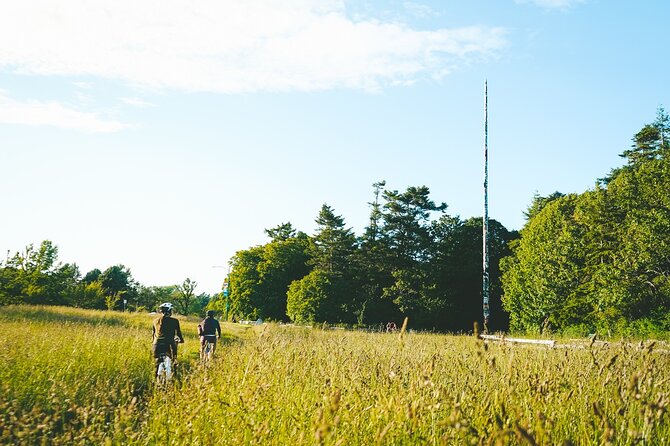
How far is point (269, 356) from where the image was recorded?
589 cm

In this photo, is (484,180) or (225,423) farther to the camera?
(484,180)

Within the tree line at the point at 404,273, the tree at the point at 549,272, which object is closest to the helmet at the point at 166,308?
the tree at the point at 549,272

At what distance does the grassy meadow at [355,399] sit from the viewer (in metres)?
2.47

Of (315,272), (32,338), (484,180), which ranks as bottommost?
(32,338)

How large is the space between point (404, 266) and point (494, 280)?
10250mm

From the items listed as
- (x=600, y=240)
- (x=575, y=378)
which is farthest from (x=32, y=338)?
(x=600, y=240)

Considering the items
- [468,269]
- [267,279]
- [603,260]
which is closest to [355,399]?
[603,260]

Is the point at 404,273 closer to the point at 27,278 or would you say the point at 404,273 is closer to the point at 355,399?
the point at 27,278

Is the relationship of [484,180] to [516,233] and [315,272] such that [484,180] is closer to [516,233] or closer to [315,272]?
[315,272]

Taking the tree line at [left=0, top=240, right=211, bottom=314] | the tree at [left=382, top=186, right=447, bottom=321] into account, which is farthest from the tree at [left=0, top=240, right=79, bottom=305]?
the tree at [left=382, top=186, right=447, bottom=321]

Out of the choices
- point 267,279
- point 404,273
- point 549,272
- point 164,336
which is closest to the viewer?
point 164,336

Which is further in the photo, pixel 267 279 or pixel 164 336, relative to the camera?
pixel 267 279

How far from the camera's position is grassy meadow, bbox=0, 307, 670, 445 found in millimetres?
2471

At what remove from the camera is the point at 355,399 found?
3.56 metres
